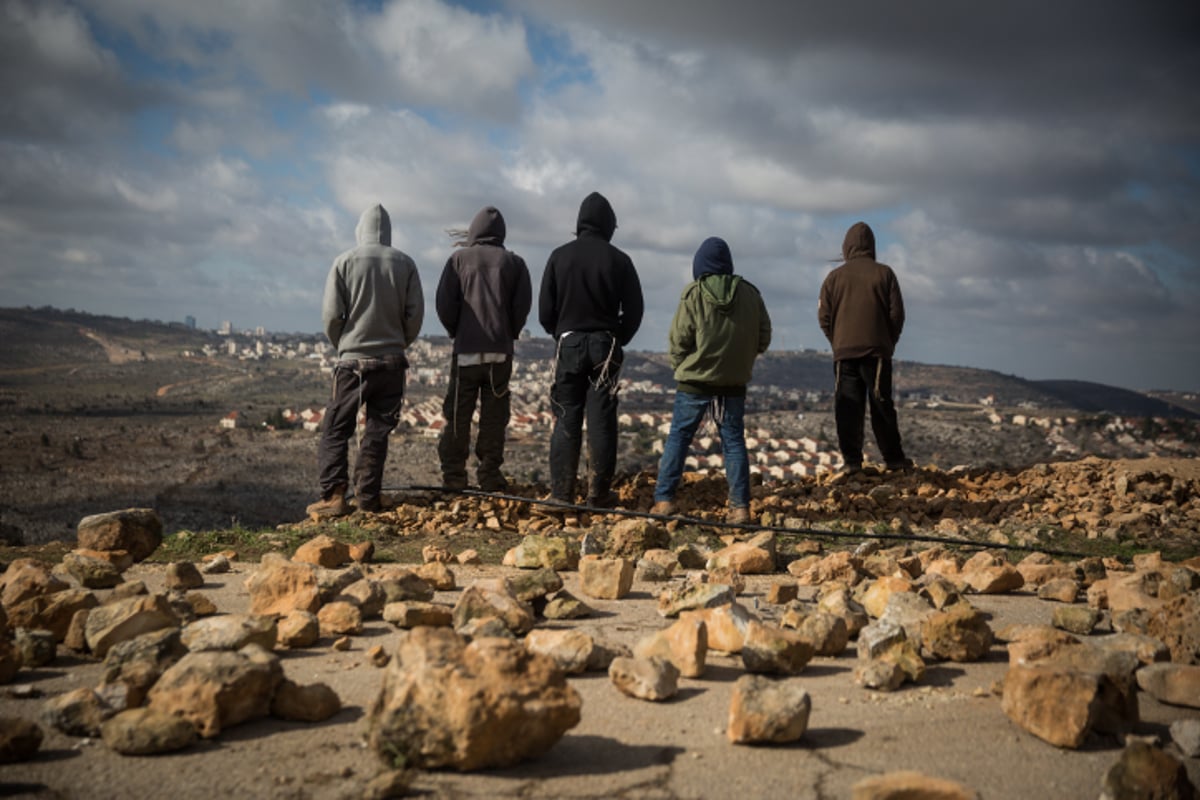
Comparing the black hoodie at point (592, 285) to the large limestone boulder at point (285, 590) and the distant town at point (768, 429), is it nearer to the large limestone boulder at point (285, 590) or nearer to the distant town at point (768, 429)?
the distant town at point (768, 429)

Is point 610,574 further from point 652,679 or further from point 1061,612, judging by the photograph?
point 1061,612

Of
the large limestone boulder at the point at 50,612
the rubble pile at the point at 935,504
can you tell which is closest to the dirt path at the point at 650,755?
the large limestone boulder at the point at 50,612

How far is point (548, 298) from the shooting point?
7.16 metres

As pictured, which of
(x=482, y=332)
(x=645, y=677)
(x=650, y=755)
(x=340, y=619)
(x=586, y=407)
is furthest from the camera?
(x=482, y=332)

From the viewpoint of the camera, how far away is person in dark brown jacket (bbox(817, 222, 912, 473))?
28.5ft

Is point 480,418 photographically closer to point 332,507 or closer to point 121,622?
point 332,507

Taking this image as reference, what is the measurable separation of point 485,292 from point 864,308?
400 centimetres

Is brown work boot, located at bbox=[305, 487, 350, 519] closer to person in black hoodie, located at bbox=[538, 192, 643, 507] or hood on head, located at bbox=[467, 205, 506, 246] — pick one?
person in black hoodie, located at bbox=[538, 192, 643, 507]

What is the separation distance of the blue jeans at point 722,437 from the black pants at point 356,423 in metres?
2.37

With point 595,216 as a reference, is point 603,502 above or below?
below

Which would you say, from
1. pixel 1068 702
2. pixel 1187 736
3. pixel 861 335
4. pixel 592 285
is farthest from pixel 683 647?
pixel 861 335

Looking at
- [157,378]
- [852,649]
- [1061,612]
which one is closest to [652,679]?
[852,649]

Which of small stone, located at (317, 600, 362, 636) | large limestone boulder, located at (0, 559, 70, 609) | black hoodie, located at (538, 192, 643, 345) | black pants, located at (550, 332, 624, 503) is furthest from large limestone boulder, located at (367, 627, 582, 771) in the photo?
black hoodie, located at (538, 192, 643, 345)

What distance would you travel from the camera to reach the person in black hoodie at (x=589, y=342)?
694 centimetres
